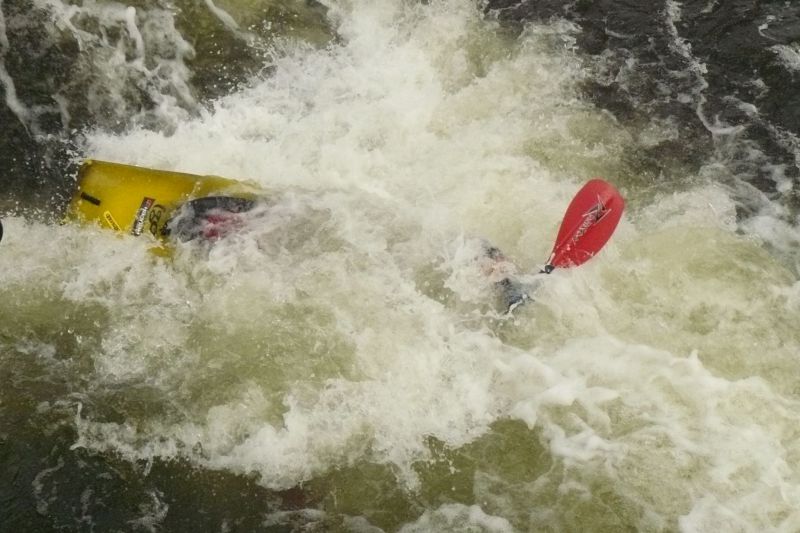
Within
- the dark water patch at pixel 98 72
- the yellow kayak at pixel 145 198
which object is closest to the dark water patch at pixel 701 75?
the dark water patch at pixel 98 72

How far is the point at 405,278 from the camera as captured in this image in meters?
4.46

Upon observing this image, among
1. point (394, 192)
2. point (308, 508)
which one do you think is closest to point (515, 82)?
point (394, 192)

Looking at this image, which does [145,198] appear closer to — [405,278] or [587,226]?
[405,278]

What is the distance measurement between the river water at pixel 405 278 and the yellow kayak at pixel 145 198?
5.6 inches

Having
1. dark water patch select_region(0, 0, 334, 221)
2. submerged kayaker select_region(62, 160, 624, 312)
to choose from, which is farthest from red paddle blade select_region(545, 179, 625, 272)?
dark water patch select_region(0, 0, 334, 221)

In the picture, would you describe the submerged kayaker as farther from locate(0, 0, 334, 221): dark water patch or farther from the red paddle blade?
locate(0, 0, 334, 221): dark water patch

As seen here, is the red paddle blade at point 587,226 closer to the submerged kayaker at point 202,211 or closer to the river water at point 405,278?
the submerged kayaker at point 202,211

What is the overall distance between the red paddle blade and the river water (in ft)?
0.56

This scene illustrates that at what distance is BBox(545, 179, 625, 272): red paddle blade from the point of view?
13.9ft

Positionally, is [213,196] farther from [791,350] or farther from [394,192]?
[791,350]

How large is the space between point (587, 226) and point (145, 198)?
270 centimetres

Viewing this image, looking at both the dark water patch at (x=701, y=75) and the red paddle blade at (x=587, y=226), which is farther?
the dark water patch at (x=701, y=75)

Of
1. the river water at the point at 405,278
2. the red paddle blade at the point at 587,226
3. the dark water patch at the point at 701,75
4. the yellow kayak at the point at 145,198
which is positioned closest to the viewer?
the river water at the point at 405,278

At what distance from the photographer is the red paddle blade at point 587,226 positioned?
4.25 m
